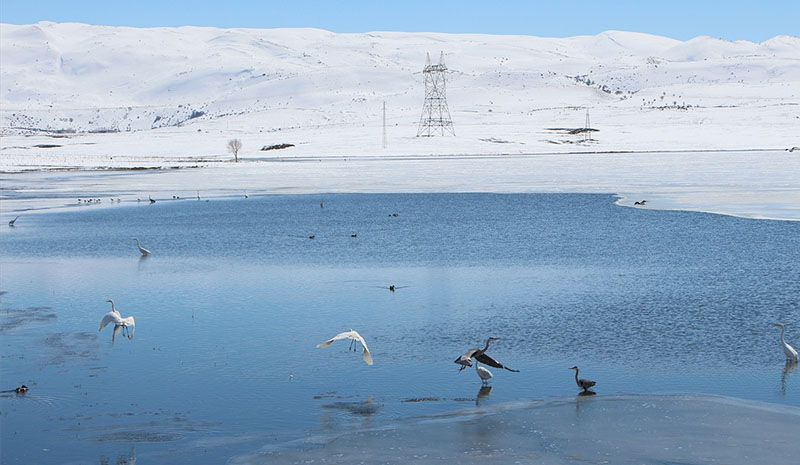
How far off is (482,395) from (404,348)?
2.42 metres

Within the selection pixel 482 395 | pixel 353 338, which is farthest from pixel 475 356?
pixel 353 338

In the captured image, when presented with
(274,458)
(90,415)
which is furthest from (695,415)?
(90,415)

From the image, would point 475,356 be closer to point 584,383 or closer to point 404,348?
point 584,383

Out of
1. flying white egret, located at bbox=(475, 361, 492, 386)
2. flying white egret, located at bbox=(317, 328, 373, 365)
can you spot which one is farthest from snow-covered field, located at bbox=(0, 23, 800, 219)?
flying white egret, located at bbox=(317, 328, 373, 365)

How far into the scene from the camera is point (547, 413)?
1020 cm

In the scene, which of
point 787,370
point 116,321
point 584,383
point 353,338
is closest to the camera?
point 584,383

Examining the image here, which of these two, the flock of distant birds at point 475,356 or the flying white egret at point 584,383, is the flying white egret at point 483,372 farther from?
the flying white egret at point 584,383

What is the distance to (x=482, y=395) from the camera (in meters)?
11.1

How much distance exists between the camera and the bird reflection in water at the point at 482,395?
425 inches

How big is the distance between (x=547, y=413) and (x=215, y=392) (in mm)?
3982

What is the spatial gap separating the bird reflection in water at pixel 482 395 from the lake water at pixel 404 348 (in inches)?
1.4

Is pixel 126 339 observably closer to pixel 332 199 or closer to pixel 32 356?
pixel 32 356

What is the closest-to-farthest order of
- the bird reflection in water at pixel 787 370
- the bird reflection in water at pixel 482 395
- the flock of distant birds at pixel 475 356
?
1. the bird reflection in water at pixel 482 395
2. the flock of distant birds at pixel 475 356
3. the bird reflection in water at pixel 787 370

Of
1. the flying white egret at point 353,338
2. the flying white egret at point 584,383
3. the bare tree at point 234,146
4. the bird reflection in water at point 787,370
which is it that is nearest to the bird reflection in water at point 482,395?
the flying white egret at point 584,383
